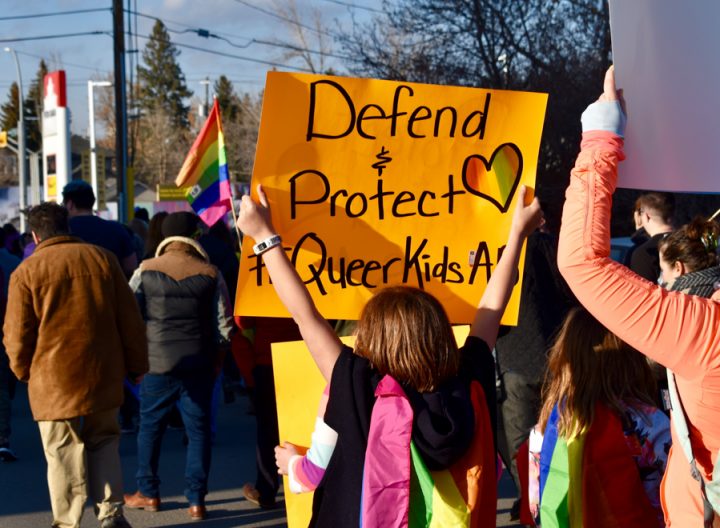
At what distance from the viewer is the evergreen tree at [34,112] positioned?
8738cm

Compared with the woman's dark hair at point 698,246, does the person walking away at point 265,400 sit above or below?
below

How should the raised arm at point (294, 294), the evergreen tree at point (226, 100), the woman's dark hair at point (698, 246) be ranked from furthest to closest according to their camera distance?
the evergreen tree at point (226, 100) < the woman's dark hair at point (698, 246) < the raised arm at point (294, 294)

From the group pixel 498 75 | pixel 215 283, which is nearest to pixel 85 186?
pixel 215 283

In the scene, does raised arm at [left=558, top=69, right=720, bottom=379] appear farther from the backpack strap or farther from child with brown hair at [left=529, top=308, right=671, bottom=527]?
child with brown hair at [left=529, top=308, right=671, bottom=527]

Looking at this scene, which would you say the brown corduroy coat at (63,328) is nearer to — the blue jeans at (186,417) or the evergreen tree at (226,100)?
the blue jeans at (186,417)

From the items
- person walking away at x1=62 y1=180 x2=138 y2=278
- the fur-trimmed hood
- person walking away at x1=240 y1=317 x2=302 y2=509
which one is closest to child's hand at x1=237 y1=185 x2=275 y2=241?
person walking away at x1=240 y1=317 x2=302 y2=509

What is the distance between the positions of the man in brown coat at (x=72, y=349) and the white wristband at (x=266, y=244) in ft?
9.14

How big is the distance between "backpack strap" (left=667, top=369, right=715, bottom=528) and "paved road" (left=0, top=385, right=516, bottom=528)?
4139 millimetres

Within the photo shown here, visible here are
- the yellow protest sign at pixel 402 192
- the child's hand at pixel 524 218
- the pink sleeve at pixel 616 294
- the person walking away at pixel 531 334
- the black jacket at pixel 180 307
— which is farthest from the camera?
the black jacket at pixel 180 307

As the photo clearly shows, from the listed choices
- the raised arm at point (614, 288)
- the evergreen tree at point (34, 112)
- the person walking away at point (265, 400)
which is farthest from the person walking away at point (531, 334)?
the evergreen tree at point (34, 112)

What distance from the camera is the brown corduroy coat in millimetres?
5586

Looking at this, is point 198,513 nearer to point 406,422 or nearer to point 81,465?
point 81,465

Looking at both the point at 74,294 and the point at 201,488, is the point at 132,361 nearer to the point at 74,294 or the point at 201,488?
the point at 74,294

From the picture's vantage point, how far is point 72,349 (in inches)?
222
